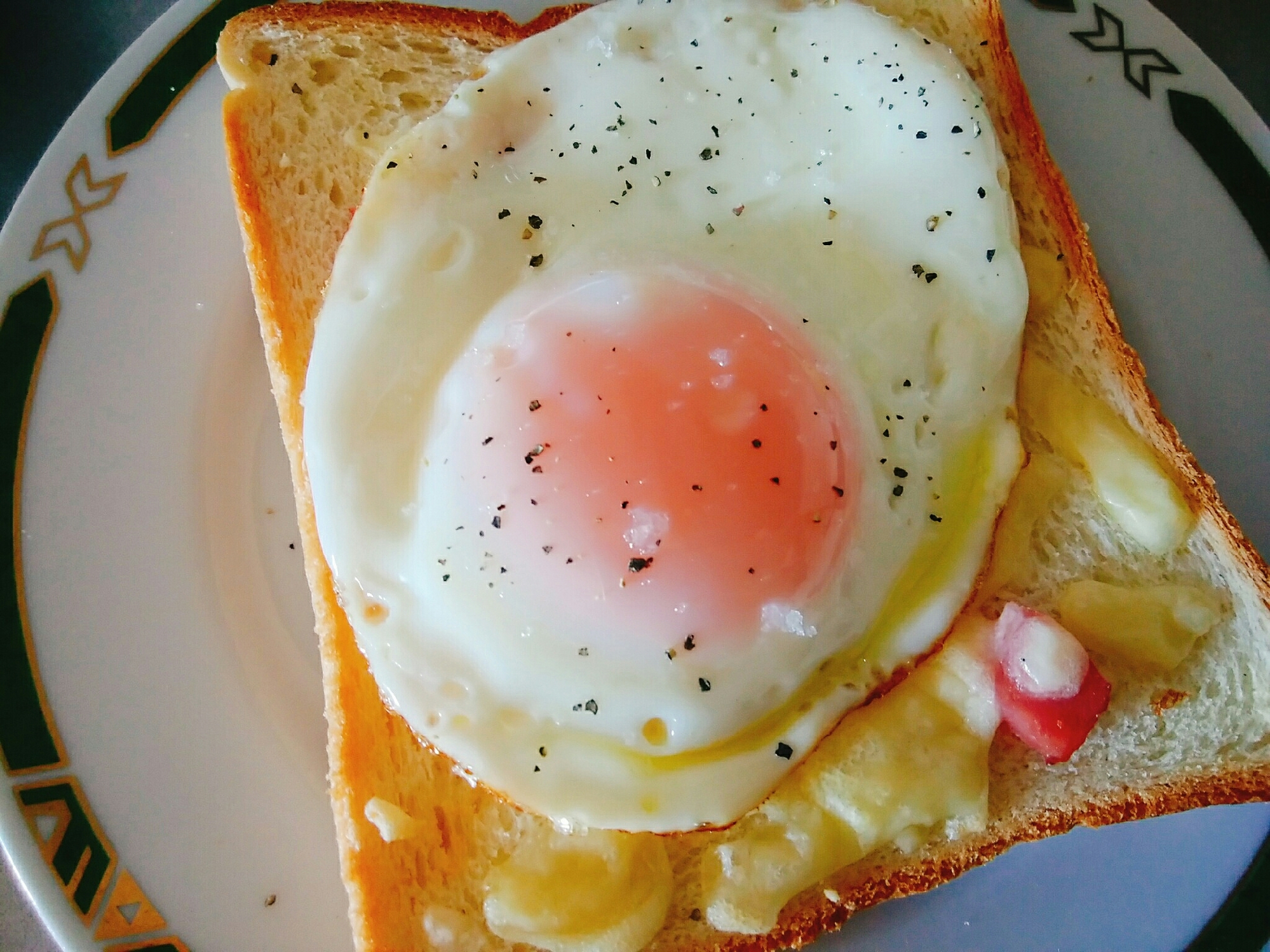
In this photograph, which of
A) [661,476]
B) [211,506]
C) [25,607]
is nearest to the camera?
[661,476]

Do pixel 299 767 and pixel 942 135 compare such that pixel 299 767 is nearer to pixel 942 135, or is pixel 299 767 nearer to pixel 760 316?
pixel 760 316

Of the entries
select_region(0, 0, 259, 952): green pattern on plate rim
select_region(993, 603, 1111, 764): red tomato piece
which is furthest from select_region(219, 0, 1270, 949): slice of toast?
select_region(0, 0, 259, 952): green pattern on plate rim

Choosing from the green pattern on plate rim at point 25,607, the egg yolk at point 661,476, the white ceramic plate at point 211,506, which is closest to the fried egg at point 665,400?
the egg yolk at point 661,476

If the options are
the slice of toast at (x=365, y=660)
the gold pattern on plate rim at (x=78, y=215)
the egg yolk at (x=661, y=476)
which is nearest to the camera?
the egg yolk at (x=661, y=476)

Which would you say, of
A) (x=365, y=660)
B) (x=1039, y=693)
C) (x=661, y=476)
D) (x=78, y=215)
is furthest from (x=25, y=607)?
(x=1039, y=693)

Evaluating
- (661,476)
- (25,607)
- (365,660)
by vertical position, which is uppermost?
(661,476)

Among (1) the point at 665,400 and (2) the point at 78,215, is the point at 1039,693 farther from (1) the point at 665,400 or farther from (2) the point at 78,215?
(2) the point at 78,215

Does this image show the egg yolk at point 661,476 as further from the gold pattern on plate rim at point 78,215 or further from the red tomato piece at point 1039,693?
the gold pattern on plate rim at point 78,215
